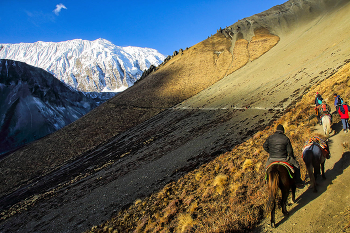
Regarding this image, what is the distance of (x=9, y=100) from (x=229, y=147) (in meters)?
134

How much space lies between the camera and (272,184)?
5.54m

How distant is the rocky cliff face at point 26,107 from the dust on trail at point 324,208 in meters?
120

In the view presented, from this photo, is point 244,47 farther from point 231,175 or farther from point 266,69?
point 231,175

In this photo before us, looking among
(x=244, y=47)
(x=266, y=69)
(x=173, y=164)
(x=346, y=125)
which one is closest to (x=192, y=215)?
(x=346, y=125)

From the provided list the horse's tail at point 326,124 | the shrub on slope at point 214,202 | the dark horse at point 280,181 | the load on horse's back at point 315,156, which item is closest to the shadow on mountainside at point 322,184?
the load on horse's back at point 315,156

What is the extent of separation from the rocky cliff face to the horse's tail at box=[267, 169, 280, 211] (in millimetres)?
120163

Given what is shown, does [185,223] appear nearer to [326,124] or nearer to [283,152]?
[283,152]

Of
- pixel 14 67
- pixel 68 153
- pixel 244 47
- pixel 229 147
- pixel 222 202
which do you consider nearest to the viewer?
pixel 222 202

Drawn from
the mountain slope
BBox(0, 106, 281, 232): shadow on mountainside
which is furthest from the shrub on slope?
BBox(0, 106, 281, 232): shadow on mountainside

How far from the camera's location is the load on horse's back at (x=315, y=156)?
20.4 feet

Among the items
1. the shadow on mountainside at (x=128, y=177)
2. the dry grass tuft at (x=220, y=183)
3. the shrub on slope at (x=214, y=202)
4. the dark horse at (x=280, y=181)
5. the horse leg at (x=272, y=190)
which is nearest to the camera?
the horse leg at (x=272, y=190)

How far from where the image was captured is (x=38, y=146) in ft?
163

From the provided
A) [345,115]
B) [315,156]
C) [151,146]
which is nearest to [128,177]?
[151,146]

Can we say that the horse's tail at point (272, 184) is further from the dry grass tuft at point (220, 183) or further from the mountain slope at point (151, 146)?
the dry grass tuft at point (220, 183)
